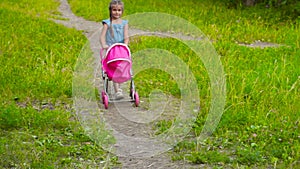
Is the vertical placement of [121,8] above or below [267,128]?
above

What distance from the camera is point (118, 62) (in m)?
7.71

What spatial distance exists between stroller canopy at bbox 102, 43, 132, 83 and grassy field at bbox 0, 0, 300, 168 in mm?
813

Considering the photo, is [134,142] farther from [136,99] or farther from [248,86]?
[248,86]

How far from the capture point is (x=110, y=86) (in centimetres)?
903

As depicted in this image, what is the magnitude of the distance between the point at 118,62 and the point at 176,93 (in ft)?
5.50

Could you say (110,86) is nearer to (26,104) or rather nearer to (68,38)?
(26,104)

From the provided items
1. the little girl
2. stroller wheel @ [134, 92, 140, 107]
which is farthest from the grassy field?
the little girl

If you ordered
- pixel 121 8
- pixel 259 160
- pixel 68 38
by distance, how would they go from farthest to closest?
1. pixel 68 38
2. pixel 121 8
3. pixel 259 160

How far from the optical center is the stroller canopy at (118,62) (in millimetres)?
7707

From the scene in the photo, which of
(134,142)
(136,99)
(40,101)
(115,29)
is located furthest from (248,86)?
(40,101)

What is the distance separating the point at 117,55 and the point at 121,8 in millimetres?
780

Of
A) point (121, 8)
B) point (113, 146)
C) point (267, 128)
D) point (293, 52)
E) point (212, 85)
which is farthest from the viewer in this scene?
point (293, 52)

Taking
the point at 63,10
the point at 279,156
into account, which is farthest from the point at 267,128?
the point at 63,10

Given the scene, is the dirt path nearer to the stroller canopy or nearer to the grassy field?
the grassy field
